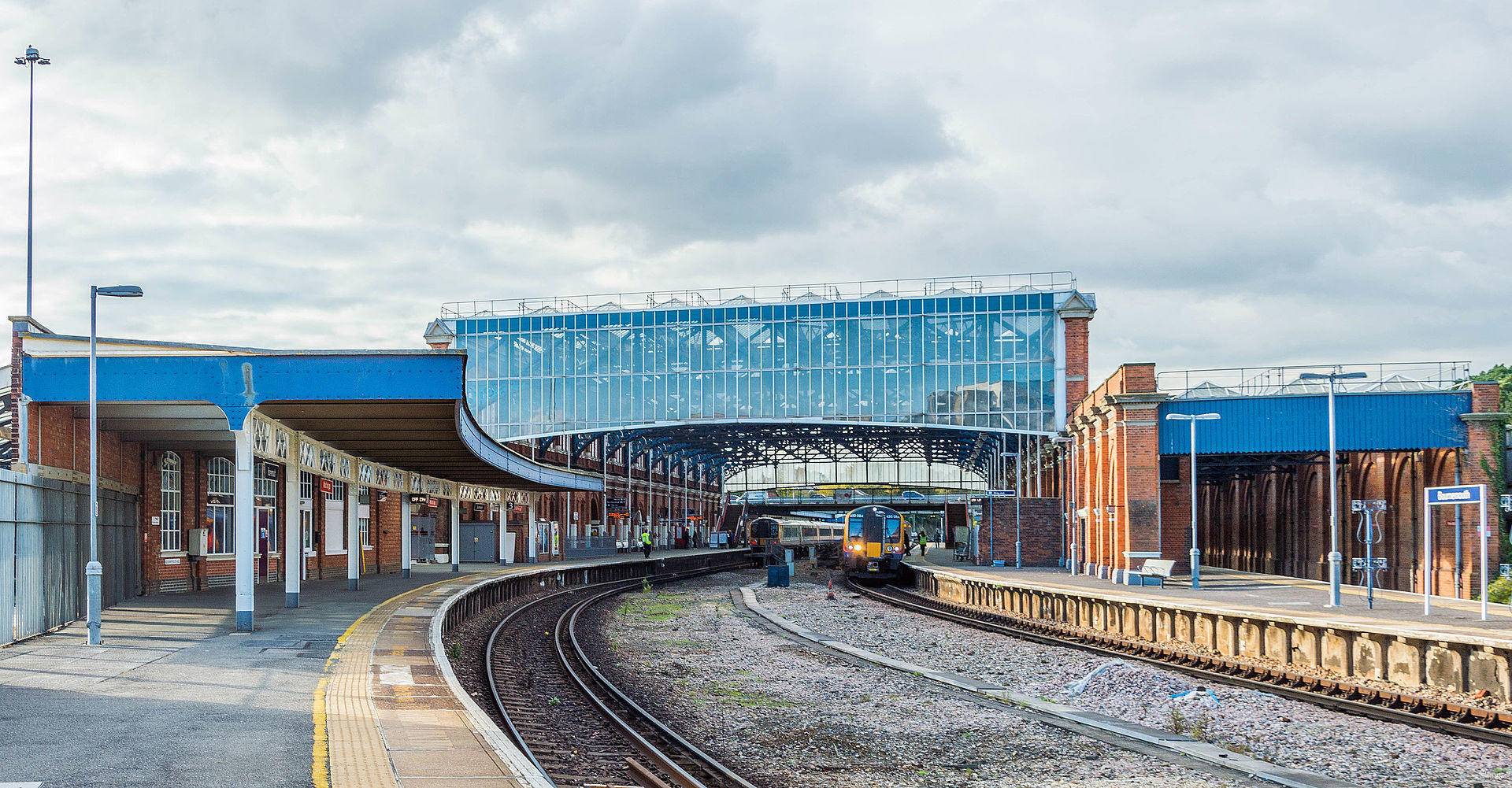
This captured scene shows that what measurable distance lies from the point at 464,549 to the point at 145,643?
39.3 meters

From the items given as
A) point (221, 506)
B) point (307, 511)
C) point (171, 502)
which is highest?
point (171, 502)

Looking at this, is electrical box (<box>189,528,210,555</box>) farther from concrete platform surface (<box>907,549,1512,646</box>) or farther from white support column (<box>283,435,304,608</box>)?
concrete platform surface (<box>907,549,1512,646</box>)

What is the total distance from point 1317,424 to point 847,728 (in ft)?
97.1

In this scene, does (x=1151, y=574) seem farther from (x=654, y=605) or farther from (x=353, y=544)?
(x=353, y=544)

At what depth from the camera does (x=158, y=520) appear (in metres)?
30.0

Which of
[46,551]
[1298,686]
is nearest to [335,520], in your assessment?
[46,551]

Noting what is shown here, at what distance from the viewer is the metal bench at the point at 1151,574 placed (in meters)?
37.0

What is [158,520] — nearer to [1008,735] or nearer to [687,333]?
[1008,735]

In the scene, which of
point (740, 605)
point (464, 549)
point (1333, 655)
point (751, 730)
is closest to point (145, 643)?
point (751, 730)

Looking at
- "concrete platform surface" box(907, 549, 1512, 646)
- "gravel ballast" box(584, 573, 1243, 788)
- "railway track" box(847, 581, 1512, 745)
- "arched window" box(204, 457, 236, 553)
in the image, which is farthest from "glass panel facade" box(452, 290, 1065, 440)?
"gravel ballast" box(584, 573, 1243, 788)

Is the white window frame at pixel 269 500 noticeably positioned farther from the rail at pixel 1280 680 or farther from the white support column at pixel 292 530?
the rail at pixel 1280 680

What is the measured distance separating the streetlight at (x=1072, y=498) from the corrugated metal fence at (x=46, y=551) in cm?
3413

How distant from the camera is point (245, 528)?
22406 mm

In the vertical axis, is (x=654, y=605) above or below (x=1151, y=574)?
below
